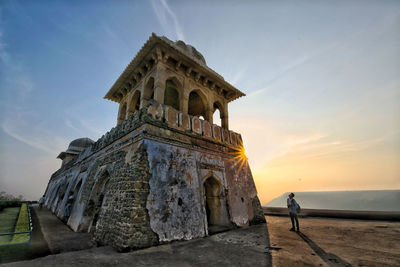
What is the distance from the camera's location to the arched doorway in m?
7.37

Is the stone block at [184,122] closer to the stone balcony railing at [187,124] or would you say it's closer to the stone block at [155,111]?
the stone balcony railing at [187,124]

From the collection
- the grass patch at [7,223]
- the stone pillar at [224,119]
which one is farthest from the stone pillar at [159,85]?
the grass patch at [7,223]

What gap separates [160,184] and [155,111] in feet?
9.05

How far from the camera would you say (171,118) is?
23.2ft

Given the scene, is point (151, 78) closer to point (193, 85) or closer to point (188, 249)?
point (193, 85)

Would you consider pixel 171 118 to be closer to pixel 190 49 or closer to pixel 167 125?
pixel 167 125

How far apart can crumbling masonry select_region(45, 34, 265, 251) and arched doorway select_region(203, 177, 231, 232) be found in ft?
0.13

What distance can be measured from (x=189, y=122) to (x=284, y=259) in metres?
5.72

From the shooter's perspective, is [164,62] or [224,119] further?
[224,119]

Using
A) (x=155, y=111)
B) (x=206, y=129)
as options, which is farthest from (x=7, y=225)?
(x=206, y=129)

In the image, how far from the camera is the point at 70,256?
3879 millimetres

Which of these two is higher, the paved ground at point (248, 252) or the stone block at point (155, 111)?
the stone block at point (155, 111)

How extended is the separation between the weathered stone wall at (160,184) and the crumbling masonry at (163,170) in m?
0.03

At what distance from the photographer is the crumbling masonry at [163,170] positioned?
16.7 ft
